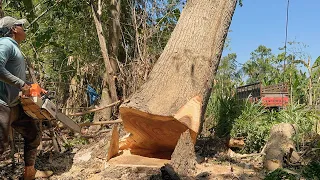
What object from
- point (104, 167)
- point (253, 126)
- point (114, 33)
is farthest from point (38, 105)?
point (114, 33)

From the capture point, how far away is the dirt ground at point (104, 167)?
3.77 meters

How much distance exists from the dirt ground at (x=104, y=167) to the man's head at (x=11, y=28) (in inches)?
67.7

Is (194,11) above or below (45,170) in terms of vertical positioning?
above

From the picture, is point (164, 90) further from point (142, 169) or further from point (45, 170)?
point (45, 170)

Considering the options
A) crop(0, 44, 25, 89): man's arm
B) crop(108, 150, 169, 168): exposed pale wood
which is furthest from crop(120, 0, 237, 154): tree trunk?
crop(0, 44, 25, 89): man's arm

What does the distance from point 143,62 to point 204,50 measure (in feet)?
7.71

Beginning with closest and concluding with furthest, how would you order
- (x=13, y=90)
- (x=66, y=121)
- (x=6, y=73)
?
(x=6, y=73), (x=13, y=90), (x=66, y=121)

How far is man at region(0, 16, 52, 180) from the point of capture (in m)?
3.21

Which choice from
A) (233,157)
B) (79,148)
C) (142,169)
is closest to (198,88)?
(142,169)

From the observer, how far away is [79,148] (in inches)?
A: 194

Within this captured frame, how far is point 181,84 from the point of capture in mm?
3998

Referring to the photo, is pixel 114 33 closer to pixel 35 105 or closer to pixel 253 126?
pixel 253 126

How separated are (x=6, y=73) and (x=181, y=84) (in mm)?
1991

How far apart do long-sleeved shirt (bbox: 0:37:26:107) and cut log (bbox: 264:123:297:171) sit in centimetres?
318
